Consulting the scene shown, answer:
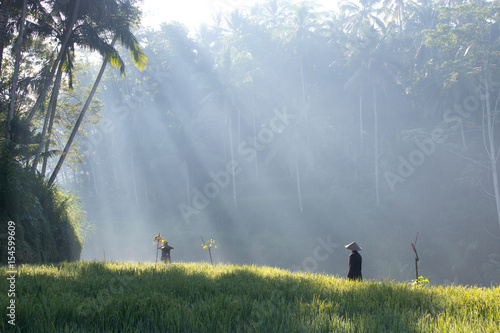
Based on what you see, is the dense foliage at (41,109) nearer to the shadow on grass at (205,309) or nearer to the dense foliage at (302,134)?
the dense foliage at (302,134)

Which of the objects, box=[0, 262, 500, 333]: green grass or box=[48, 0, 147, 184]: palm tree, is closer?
box=[0, 262, 500, 333]: green grass

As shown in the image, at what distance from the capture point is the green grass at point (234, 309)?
3734 mm

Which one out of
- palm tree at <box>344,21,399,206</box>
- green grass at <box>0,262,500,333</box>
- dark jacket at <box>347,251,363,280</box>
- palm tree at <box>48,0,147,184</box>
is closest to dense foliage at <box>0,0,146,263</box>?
palm tree at <box>48,0,147,184</box>

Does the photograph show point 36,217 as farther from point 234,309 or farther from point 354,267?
point 234,309

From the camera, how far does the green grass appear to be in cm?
373

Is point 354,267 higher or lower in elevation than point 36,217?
lower

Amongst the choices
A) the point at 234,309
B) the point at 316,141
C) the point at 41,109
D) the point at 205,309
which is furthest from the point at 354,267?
the point at 316,141

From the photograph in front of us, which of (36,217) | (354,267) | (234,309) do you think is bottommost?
(354,267)

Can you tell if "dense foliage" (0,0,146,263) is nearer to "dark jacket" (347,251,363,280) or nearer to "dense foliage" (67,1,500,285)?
"dark jacket" (347,251,363,280)

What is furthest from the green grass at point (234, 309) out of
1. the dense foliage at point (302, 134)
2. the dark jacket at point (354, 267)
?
the dense foliage at point (302, 134)

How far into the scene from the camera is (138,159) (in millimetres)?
54312

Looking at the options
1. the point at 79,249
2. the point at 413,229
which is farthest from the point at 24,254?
the point at 413,229

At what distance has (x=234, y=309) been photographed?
426 centimetres

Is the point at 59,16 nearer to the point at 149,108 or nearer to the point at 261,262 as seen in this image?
the point at 261,262
